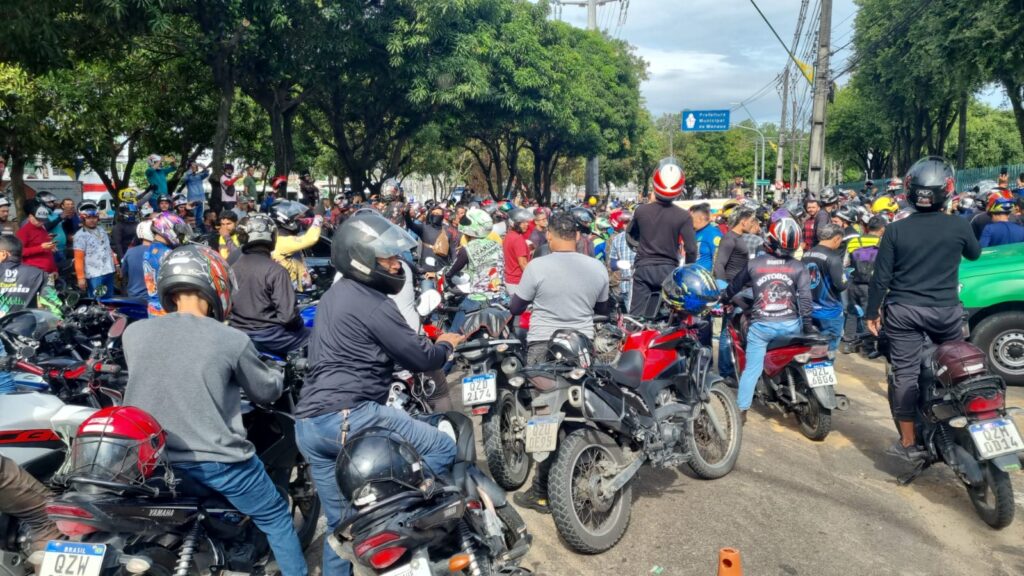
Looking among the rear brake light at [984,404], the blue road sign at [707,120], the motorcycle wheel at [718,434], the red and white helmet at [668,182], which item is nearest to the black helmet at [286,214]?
the red and white helmet at [668,182]

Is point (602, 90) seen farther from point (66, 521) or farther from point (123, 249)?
point (66, 521)

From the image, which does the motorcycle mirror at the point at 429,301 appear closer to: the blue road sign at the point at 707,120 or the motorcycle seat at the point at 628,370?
the motorcycle seat at the point at 628,370

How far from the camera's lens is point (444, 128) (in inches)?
1046

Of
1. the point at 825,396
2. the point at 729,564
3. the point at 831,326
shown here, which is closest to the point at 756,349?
the point at 825,396

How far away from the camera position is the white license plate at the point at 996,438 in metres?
4.07

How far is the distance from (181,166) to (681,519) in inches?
943

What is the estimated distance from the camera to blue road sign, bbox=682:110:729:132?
4091 centimetres

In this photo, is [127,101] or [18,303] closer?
[18,303]

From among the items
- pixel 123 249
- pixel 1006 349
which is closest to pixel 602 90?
pixel 123 249

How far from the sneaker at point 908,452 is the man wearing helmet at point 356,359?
3324mm

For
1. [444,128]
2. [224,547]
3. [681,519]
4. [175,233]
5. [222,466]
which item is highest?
[444,128]

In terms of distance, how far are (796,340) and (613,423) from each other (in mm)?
2298

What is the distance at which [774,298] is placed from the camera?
5828mm

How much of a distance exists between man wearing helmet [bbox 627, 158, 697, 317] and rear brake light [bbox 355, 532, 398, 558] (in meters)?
4.71
